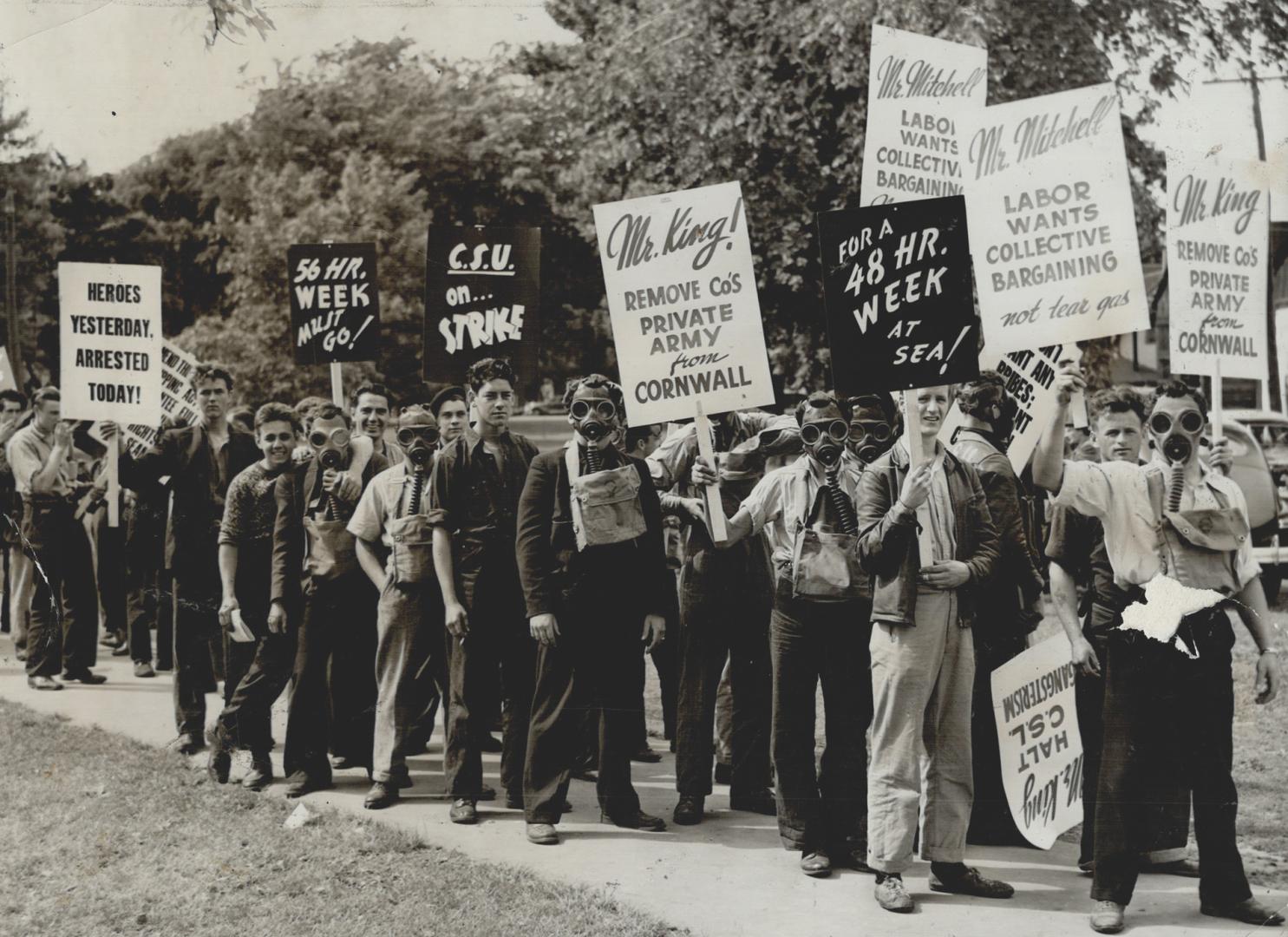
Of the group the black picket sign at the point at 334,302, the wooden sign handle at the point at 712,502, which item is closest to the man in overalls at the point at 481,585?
the wooden sign handle at the point at 712,502

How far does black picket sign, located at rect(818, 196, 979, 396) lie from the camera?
19.1 feet

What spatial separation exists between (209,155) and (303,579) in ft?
83.0

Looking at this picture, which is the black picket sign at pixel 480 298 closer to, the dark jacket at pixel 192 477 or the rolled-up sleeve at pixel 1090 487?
the dark jacket at pixel 192 477

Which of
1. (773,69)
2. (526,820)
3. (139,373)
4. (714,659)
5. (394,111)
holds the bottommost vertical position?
(526,820)

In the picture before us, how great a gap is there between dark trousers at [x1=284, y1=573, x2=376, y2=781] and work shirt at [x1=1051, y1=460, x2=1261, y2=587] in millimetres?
3948

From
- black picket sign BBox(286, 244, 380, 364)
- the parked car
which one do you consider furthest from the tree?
black picket sign BBox(286, 244, 380, 364)

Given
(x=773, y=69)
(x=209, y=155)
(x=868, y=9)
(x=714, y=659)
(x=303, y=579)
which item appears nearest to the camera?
(x=714, y=659)

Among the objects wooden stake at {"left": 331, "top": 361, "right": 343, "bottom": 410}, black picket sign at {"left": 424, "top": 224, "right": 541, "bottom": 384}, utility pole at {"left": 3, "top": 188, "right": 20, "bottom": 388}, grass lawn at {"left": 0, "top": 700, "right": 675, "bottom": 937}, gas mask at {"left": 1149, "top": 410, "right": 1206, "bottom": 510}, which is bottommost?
grass lawn at {"left": 0, "top": 700, "right": 675, "bottom": 937}

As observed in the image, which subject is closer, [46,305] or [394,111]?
[394,111]

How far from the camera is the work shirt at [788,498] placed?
6.24 m

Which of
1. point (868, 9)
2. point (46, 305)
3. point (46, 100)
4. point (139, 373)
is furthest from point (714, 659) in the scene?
point (46, 305)

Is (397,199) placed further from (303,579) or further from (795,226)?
(303,579)

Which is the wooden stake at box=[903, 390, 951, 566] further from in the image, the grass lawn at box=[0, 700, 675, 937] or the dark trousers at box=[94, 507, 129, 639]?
the dark trousers at box=[94, 507, 129, 639]

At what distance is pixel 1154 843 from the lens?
552 centimetres
